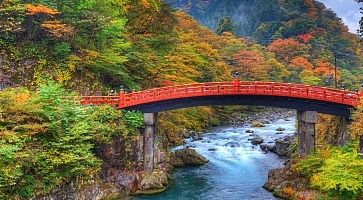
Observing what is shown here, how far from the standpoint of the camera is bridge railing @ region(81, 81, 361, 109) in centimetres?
3297

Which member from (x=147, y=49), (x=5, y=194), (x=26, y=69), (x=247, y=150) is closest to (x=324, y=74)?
(x=247, y=150)

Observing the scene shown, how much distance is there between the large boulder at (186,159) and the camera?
3959 centimetres

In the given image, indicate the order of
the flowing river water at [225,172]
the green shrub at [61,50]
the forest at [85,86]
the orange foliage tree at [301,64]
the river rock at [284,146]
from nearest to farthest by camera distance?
1. the forest at [85,86]
2. the flowing river water at [225,172]
3. the green shrub at [61,50]
4. the river rock at [284,146]
5. the orange foliage tree at [301,64]

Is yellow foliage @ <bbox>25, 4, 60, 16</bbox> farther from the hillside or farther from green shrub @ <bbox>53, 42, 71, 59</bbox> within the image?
the hillside

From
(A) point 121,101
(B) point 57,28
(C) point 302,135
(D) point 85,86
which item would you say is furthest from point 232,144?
(B) point 57,28

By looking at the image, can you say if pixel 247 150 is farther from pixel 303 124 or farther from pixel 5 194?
pixel 5 194

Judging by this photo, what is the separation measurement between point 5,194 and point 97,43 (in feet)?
62.0

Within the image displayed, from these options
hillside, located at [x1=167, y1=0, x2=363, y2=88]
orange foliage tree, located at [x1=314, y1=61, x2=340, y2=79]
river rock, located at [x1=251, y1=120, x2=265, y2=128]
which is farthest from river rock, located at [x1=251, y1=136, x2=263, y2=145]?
orange foliage tree, located at [x1=314, y1=61, x2=340, y2=79]

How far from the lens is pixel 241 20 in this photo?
154250mm

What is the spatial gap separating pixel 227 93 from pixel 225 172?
751 centimetres

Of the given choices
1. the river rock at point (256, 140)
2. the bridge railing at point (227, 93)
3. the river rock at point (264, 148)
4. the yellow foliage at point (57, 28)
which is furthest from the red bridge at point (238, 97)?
the river rock at point (256, 140)

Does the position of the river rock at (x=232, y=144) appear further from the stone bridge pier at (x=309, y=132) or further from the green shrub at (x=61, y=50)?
the green shrub at (x=61, y=50)

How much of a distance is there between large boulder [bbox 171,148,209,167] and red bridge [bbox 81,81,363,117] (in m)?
6.21

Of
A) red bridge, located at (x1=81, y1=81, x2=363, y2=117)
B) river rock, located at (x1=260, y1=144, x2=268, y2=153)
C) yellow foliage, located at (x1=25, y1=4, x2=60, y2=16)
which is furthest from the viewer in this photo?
river rock, located at (x1=260, y1=144, x2=268, y2=153)
